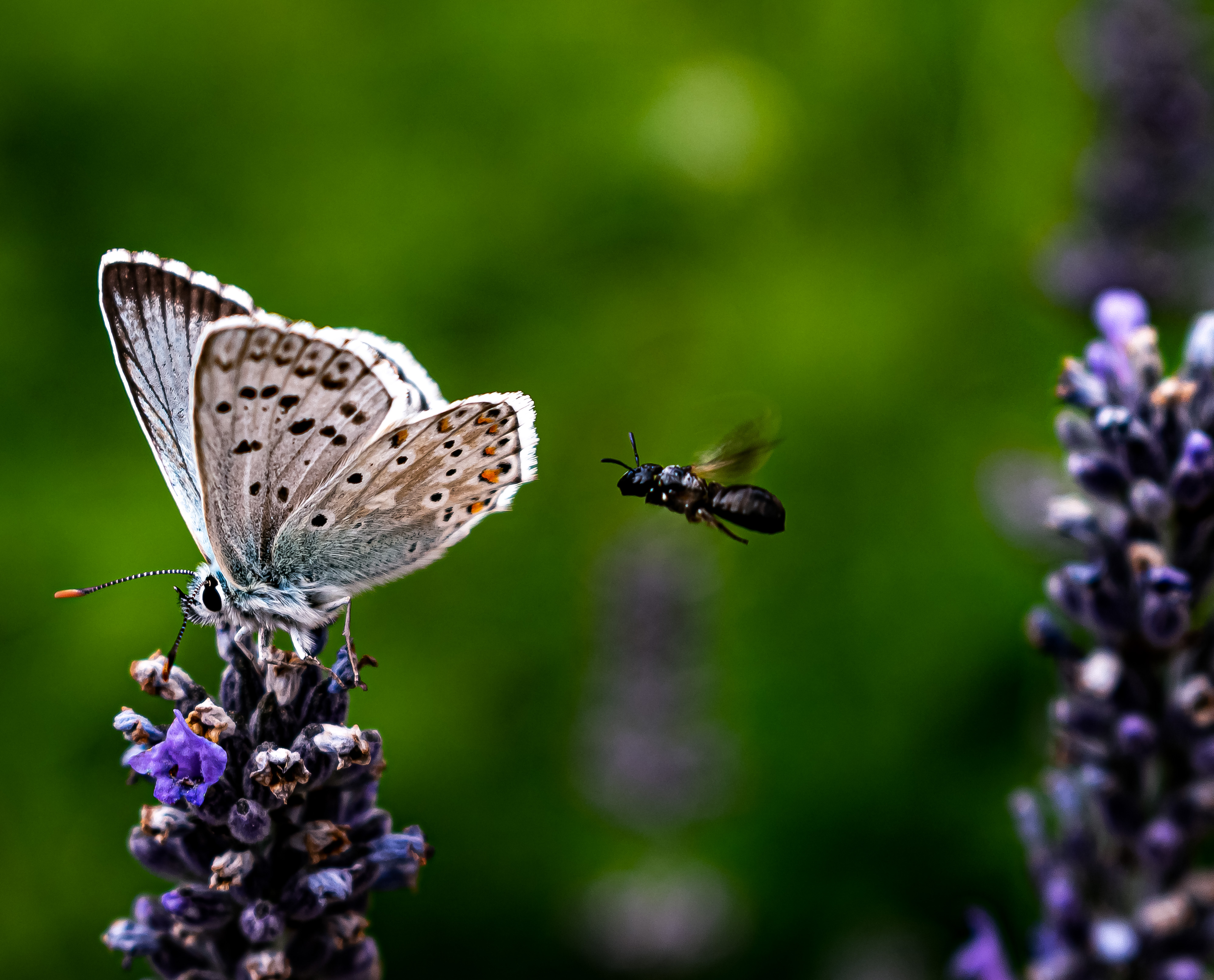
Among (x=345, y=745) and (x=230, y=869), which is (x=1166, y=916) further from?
(x=230, y=869)

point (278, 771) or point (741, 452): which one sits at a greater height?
point (741, 452)

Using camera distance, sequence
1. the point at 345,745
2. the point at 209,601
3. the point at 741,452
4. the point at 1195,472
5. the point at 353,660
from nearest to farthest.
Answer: the point at 345,745, the point at 353,660, the point at 209,601, the point at 1195,472, the point at 741,452

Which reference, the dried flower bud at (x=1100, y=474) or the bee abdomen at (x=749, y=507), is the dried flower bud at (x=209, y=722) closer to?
the bee abdomen at (x=749, y=507)

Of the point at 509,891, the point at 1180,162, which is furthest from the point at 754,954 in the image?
the point at 1180,162

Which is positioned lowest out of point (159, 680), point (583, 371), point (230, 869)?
point (230, 869)

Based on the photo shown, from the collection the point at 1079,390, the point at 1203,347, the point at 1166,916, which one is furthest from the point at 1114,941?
the point at 1203,347

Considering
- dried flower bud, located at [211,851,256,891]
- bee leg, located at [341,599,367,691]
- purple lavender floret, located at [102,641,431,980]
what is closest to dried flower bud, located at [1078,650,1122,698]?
purple lavender floret, located at [102,641,431,980]
